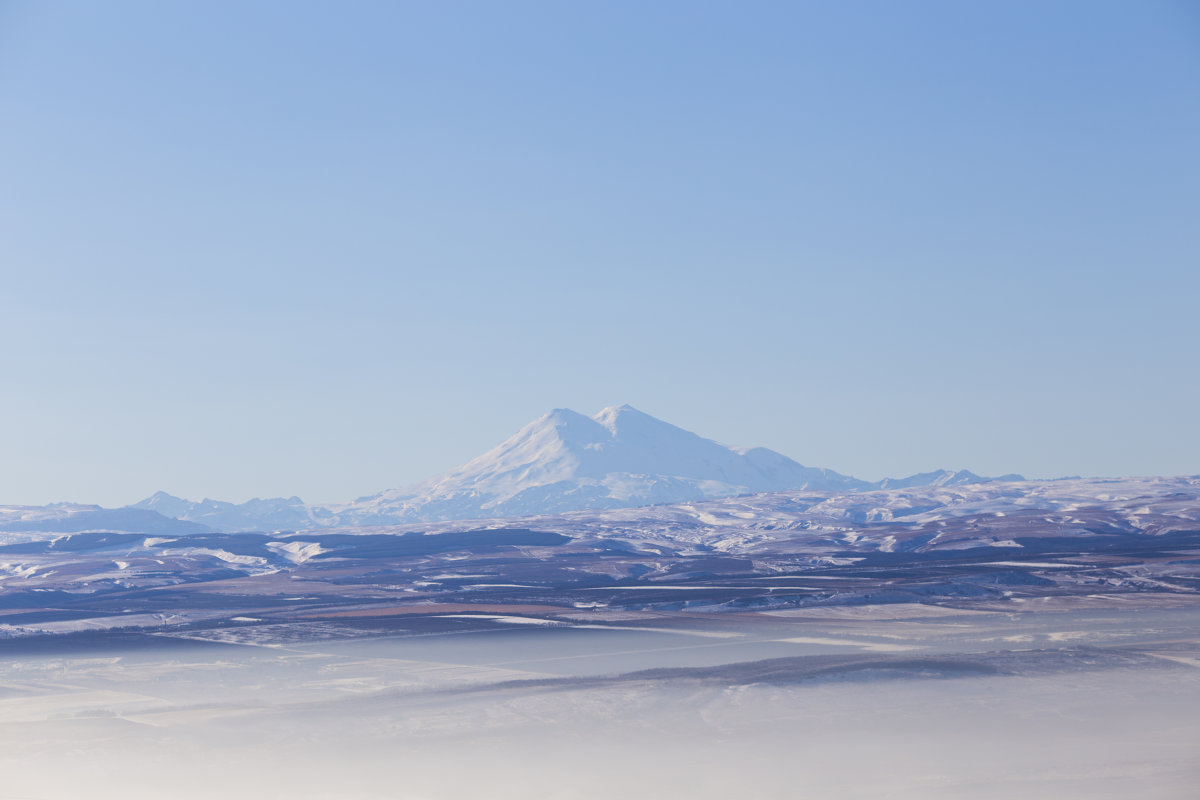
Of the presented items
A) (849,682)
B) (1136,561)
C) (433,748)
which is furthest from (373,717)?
(1136,561)

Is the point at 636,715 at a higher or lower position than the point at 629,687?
lower

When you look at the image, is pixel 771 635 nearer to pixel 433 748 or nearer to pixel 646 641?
pixel 646 641

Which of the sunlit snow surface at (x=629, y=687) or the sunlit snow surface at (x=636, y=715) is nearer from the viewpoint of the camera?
the sunlit snow surface at (x=636, y=715)

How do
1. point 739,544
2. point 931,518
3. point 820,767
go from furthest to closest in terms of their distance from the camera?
point 931,518 < point 739,544 < point 820,767

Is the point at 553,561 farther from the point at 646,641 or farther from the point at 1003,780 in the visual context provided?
the point at 1003,780

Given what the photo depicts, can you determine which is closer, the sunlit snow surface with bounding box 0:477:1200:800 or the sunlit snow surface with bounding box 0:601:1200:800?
the sunlit snow surface with bounding box 0:601:1200:800

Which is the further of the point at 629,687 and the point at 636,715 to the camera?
the point at 629,687

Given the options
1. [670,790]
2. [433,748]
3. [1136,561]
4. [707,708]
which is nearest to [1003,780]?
[670,790]

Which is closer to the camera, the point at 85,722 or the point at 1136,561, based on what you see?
the point at 85,722

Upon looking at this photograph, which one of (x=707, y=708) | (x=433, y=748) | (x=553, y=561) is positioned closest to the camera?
(x=433, y=748)
